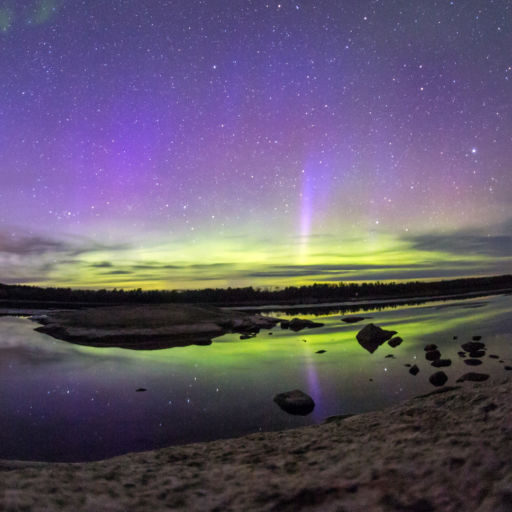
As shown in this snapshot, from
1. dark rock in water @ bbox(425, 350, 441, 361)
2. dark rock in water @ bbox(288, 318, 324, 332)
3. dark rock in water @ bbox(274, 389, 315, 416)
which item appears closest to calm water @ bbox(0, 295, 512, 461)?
dark rock in water @ bbox(274, 389, 315, 416)

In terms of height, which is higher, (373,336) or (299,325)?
(373,336)

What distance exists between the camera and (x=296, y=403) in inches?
311

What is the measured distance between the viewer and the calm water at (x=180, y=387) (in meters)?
6.70

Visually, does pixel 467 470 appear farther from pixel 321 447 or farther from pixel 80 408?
pixel 80 408

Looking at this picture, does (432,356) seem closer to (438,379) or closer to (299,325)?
(438,379)

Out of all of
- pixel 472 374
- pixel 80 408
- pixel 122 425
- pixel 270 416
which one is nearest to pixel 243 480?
pixel 270 416

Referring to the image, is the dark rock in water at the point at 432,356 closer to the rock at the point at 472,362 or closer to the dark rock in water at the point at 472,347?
the rock at the point at 472,362

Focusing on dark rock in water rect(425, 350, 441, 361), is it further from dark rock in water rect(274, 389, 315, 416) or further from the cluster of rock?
the cluster of rock

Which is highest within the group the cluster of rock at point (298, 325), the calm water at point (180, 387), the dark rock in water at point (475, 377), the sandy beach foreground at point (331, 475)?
the sandy beach foreground at point (331, 475)

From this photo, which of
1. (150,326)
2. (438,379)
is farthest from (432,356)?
(150,326)

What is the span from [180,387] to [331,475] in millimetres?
7798

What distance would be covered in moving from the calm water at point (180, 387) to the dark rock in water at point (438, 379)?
0.25m

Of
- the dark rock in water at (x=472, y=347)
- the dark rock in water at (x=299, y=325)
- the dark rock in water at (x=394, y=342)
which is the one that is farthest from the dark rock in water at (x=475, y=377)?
the dark rock in water at (x=299, y=325)

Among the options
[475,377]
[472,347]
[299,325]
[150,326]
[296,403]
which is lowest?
[299,325]
